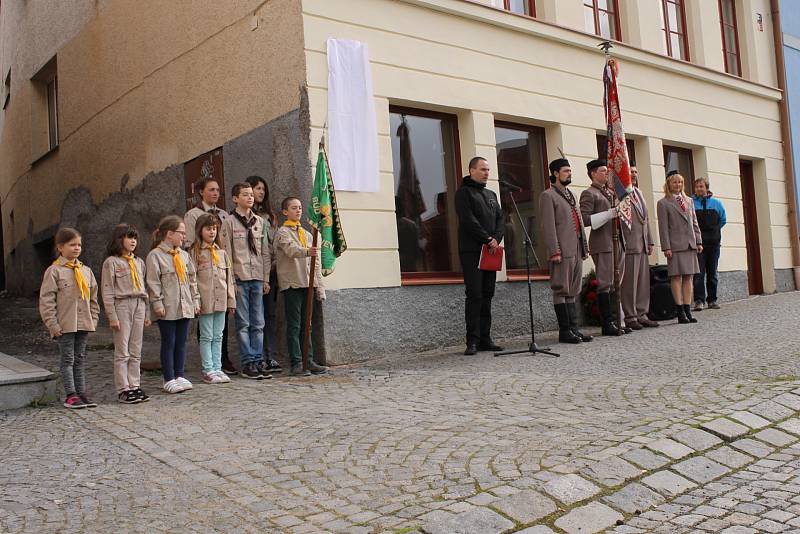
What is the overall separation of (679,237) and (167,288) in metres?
7.06

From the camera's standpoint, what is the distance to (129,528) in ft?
12.4

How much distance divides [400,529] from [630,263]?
742 centimetres

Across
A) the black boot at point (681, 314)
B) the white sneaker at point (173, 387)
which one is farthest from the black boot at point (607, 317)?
the white sneaker at point (173, 387)

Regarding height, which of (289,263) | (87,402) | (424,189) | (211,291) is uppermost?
(424,189)

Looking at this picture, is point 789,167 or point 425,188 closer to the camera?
point 425,188

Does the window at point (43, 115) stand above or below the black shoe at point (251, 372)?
above

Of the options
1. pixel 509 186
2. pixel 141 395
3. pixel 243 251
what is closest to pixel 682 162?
pixel 509 186

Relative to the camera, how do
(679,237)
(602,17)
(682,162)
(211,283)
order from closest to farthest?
(211,283)
(679,237)
(602,17)
(682,162)

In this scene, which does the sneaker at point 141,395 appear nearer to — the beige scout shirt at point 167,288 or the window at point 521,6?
the beige scout shirt at point 167,288

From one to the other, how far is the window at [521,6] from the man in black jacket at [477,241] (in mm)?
3464

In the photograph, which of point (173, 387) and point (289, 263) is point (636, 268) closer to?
point (289, 263)

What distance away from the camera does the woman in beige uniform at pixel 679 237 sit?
36.6ft

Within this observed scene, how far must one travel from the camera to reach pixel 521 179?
37.6 ft

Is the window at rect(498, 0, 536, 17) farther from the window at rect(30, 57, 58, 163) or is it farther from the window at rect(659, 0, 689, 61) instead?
the window at rect(30, 57, 58, 163)
